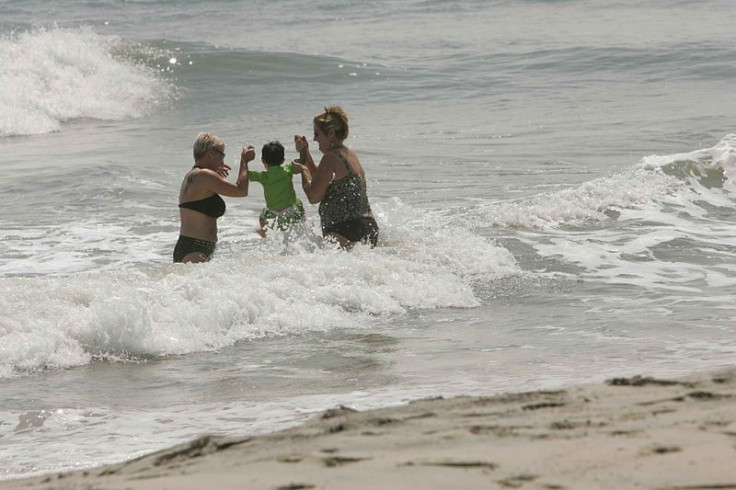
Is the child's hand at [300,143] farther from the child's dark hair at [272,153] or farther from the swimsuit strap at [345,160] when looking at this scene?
the swimsuit strap at [345,160]

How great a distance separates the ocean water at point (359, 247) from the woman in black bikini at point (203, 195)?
293 millimetres

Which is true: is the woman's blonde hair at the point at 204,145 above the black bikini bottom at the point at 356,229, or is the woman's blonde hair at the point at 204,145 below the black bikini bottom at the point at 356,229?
above

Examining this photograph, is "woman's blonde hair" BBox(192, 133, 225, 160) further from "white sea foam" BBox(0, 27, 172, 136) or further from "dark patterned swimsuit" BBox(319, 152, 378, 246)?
"white sea foam" BBox(0, 27, 172, 136)

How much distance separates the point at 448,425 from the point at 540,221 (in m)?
7.31

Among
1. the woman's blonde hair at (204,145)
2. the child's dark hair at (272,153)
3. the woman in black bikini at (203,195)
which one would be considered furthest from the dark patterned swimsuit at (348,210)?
the woman's blonde hair at (204,145)

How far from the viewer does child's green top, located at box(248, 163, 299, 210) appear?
8516mm

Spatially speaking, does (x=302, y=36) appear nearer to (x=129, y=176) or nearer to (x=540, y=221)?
(x=129, y=176)

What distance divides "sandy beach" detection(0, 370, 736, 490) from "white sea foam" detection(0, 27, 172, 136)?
15.7 m

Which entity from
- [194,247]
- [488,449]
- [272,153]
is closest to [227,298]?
[194,247]

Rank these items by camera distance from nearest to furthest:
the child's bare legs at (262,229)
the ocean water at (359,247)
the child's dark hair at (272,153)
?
the ocean water at (359,247) → the child's bare legs at (262,229) → the child's dark hair at (272,153)

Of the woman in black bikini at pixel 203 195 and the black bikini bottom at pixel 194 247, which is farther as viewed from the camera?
the black bikini bottom at pixel 194 247

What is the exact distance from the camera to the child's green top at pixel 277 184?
8516 millimetres

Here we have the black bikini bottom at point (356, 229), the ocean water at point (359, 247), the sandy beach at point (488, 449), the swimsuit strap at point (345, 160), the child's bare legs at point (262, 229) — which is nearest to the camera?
the sandy beach at point (488, 449)

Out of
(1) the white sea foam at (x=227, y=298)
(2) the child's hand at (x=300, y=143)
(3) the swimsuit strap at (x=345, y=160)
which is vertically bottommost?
(1) the white sea foam at (x=227, y=298)
